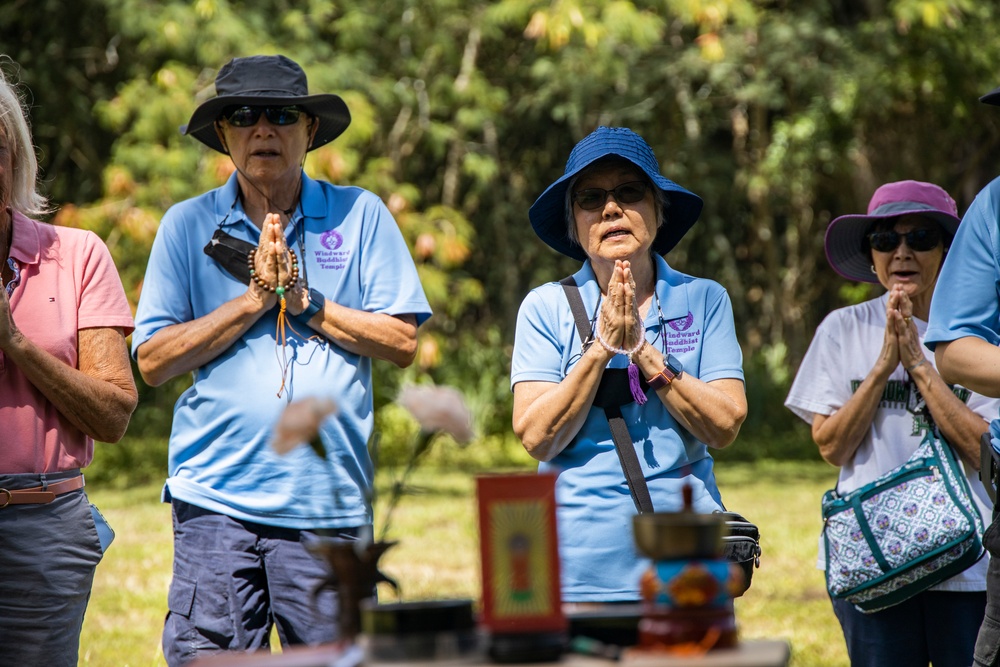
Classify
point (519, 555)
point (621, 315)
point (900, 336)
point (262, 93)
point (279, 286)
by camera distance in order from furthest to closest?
point (900, 336) → point (262, 93) → point (279, 286) → point (621, 315) → point (519, 555)

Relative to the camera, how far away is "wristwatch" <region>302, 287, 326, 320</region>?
11.5 ft

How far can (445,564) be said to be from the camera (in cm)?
799

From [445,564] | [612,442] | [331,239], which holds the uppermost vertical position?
[331,239]

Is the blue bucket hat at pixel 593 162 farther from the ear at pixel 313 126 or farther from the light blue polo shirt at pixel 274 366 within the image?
the ear at pixel 313 126

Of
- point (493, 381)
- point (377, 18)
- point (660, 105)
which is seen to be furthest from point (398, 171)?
point (660, 105)

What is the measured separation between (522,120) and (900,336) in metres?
13.6

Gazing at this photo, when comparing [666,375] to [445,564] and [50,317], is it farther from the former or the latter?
[445,564]

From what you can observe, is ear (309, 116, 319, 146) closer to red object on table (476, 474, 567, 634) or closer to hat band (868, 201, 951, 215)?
hat band (868, 201, 951, 215)

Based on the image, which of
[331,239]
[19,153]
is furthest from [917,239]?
[19,153]

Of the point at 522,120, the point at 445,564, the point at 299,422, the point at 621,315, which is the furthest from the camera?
the point at 522,120

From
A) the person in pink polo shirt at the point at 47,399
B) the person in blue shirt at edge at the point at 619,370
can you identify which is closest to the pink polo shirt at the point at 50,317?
the person in pink polo shirt at the point at 47,399

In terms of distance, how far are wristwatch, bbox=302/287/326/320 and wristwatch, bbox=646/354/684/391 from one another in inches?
37.8

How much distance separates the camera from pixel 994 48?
1276 cm

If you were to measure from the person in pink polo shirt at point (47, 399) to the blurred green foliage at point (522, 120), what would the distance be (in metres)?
7.59
